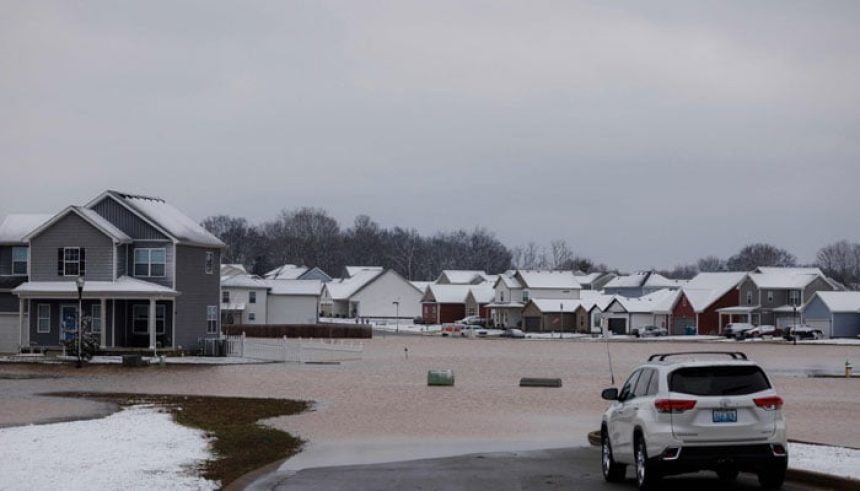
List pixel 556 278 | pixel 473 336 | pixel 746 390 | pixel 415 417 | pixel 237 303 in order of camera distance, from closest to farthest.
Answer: pixel 746 390, pixel 415 417, pixel 237 303, pixel 473 336, pixel 556 278

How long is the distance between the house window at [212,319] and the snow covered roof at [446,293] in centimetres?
9429

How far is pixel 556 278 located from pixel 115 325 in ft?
307

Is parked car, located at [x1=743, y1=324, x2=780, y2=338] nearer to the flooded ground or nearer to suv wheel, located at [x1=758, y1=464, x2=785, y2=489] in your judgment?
the flooded ground

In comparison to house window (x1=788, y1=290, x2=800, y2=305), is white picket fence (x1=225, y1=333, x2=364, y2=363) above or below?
below

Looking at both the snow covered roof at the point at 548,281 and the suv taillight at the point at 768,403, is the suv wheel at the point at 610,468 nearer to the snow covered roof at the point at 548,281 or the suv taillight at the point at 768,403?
the suv taillight at the point at 768,403

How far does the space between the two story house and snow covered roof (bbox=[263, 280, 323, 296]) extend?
4040 cm

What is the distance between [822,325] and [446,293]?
58929 mm

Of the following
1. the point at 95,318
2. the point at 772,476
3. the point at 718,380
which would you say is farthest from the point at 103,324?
the point at 772,476

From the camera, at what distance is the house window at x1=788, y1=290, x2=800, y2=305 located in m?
130

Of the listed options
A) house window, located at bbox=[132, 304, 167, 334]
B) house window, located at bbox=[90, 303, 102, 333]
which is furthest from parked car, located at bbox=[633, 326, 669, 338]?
house window, located at bbox=[90, 303, 102, 333]

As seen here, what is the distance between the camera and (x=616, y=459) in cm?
1809

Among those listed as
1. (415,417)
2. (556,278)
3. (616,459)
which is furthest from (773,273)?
(616,459)

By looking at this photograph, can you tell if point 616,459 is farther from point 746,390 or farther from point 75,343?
point 75,343

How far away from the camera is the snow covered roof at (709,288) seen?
5182 inches
